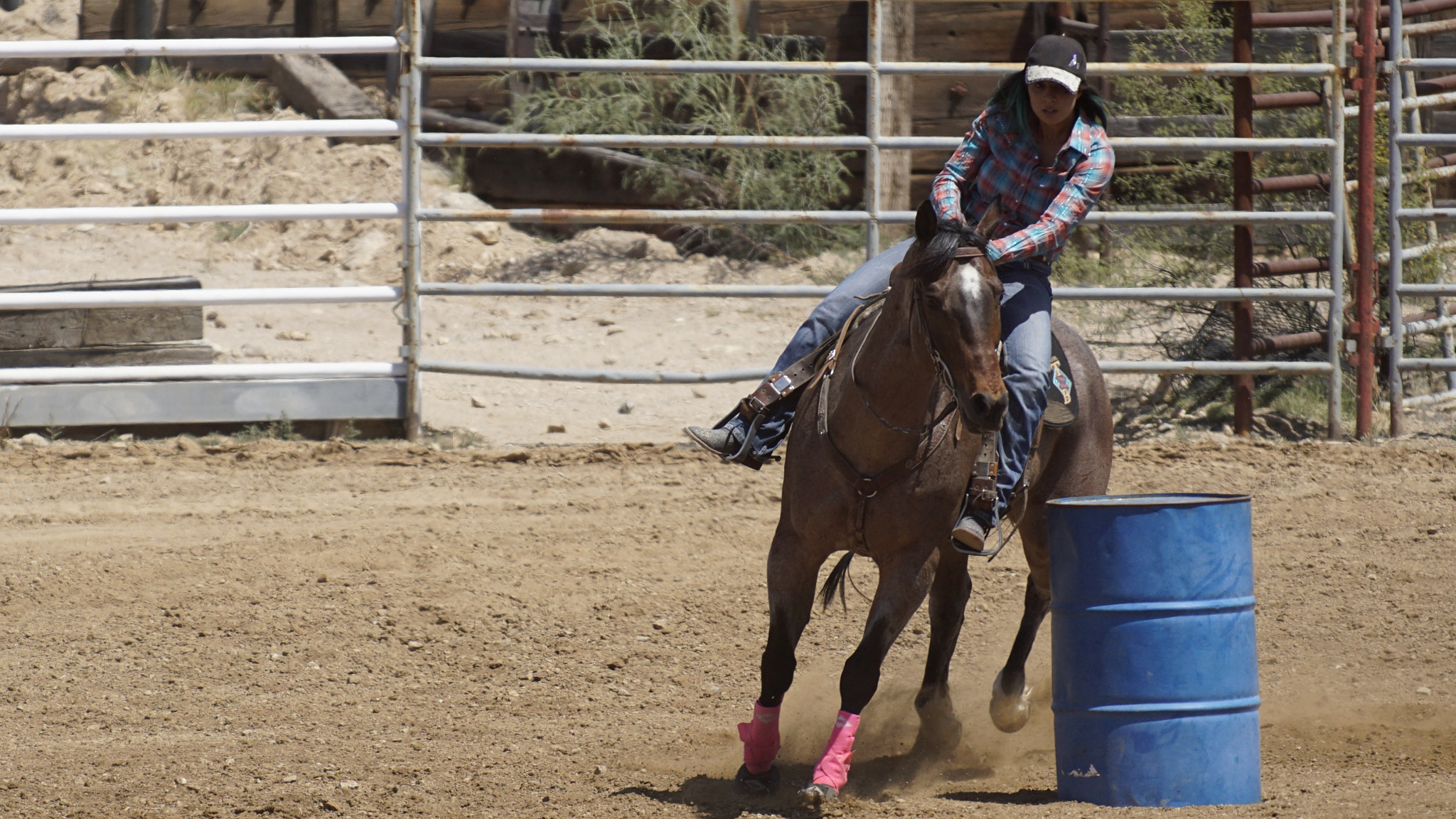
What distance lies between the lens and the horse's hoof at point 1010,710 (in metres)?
4.75

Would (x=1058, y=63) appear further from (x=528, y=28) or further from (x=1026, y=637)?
(x=528, y=28)

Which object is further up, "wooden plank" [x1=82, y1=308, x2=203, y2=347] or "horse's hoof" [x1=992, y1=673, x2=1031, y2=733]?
"wooden plank" [x1=82, y1=308, x2=203, y2=347]

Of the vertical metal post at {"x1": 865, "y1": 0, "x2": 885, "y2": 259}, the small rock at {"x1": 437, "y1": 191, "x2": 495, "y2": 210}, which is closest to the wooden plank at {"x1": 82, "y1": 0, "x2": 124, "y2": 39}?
the small rock at {"x1": 437, "y1": 191, "x2": 495, "y2": 210}

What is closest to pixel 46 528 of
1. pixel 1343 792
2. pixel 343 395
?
pixel 343 395

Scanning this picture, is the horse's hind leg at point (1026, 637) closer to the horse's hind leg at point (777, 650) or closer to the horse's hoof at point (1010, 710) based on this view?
the horse's hoof at point (1010, 710)

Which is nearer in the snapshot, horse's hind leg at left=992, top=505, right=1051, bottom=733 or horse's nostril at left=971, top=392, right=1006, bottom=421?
horse's nostril at left=971, top=392, right=1006, bottom=421

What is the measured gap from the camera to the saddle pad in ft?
14.3

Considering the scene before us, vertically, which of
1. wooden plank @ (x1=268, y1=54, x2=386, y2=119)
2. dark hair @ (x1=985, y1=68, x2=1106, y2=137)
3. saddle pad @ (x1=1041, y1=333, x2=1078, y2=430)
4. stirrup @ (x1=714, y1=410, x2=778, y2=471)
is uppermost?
wooden plank @ (x1=268, y1=54, x2=386, y2=119)

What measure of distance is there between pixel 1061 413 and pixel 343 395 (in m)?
4.34

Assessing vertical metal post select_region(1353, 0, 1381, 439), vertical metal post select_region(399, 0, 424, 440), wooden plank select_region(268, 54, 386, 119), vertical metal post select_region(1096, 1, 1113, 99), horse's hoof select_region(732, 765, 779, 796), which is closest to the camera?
horse's hoof select_region(732, 765, 779, 796)

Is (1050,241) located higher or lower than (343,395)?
higher

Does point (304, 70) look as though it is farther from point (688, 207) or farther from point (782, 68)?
point (782, 68)

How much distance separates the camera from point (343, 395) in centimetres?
740

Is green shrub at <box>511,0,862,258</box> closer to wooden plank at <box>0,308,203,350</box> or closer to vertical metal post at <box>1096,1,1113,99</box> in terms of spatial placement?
vertical metal post at <box>1096,1,1113,99</box>
